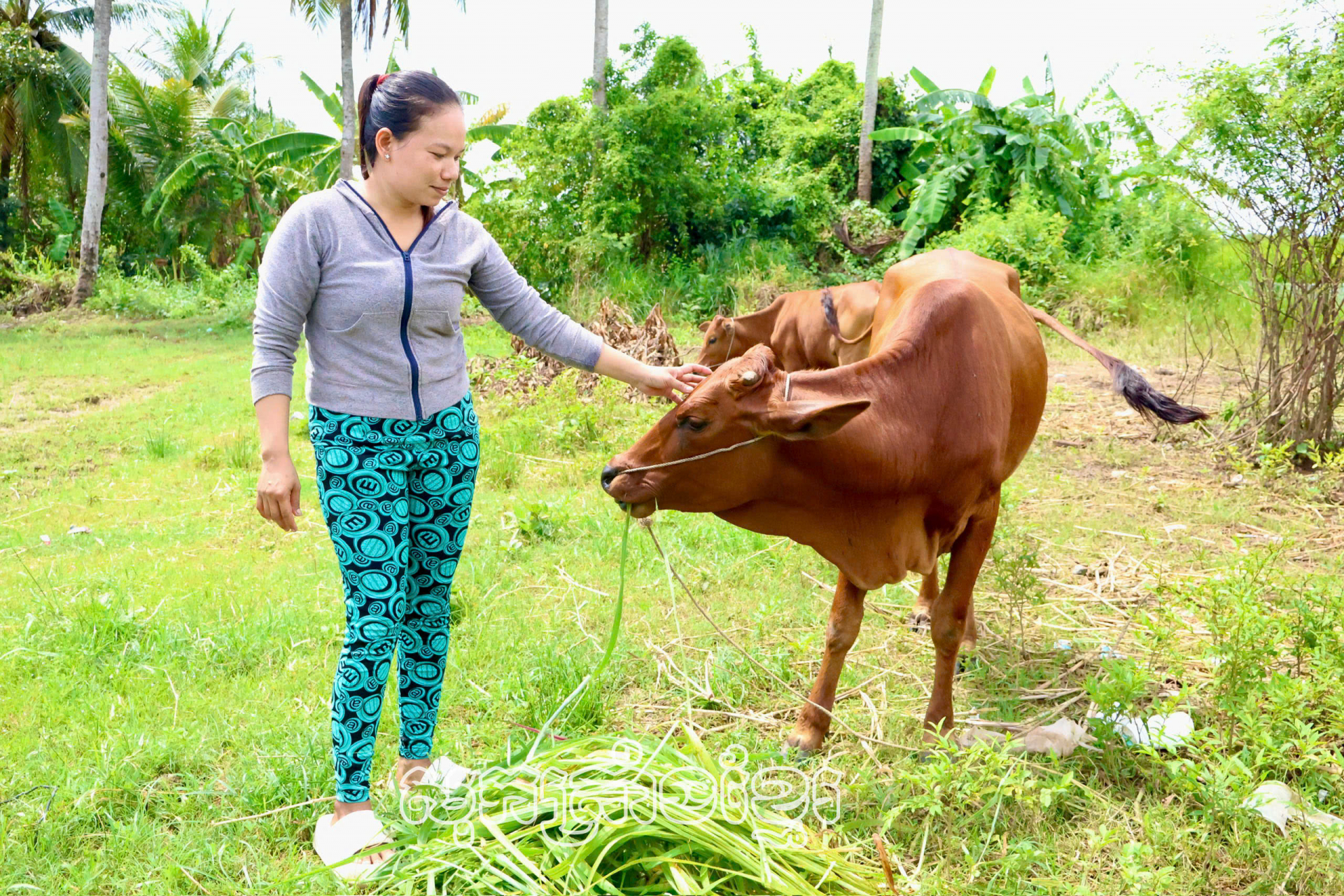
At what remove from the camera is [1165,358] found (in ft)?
33.9

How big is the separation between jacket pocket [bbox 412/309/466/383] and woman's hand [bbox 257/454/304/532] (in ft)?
1.30

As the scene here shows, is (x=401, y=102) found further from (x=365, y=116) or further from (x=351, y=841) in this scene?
(x=351, y=841)

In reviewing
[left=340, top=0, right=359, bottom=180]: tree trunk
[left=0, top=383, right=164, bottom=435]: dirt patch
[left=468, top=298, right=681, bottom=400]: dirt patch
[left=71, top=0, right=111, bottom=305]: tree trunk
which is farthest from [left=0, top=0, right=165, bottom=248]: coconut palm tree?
[left=468, top=298, right=681, bottom=400]: dirt patch

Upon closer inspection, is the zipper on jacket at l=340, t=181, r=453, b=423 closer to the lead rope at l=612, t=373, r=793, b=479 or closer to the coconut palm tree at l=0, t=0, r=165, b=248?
the lead rope at l=612, t=373, r=793, b=479

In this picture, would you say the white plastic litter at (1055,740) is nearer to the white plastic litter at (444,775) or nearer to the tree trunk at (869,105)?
the white plastic litter at (444,775)

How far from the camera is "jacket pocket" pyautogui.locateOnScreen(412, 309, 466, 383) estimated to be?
8.48 feet

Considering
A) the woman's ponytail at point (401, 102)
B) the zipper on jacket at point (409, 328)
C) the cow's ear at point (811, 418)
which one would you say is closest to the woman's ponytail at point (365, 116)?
the woman's ponytail at point (401, 102)

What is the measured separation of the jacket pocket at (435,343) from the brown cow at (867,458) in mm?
516

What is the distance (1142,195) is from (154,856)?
50.6 feet

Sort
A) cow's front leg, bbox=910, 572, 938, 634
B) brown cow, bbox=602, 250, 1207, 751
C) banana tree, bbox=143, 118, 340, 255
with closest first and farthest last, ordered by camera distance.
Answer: brown cow, bbox=602, 250, 1207, 751, cow's front leg, bbox=910, 572, 938, 634, banana tree, bbox=143, 118, 340, 255

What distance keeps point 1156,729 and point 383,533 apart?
246 centimetres

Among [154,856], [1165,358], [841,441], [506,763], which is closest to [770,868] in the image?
[506,763]

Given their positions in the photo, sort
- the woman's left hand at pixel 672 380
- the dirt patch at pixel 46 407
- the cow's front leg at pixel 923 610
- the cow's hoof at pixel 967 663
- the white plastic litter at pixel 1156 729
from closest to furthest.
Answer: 1. the woman's left hand at pixel 672 380
2. the white plastic litter at pixel 1156 729
3. the cow's hoof at pixel 967 663
4. the cow's front leg at pixel 923 610
5. the dirt patch at pixel 46 407

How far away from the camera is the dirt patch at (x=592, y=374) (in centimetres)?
884
